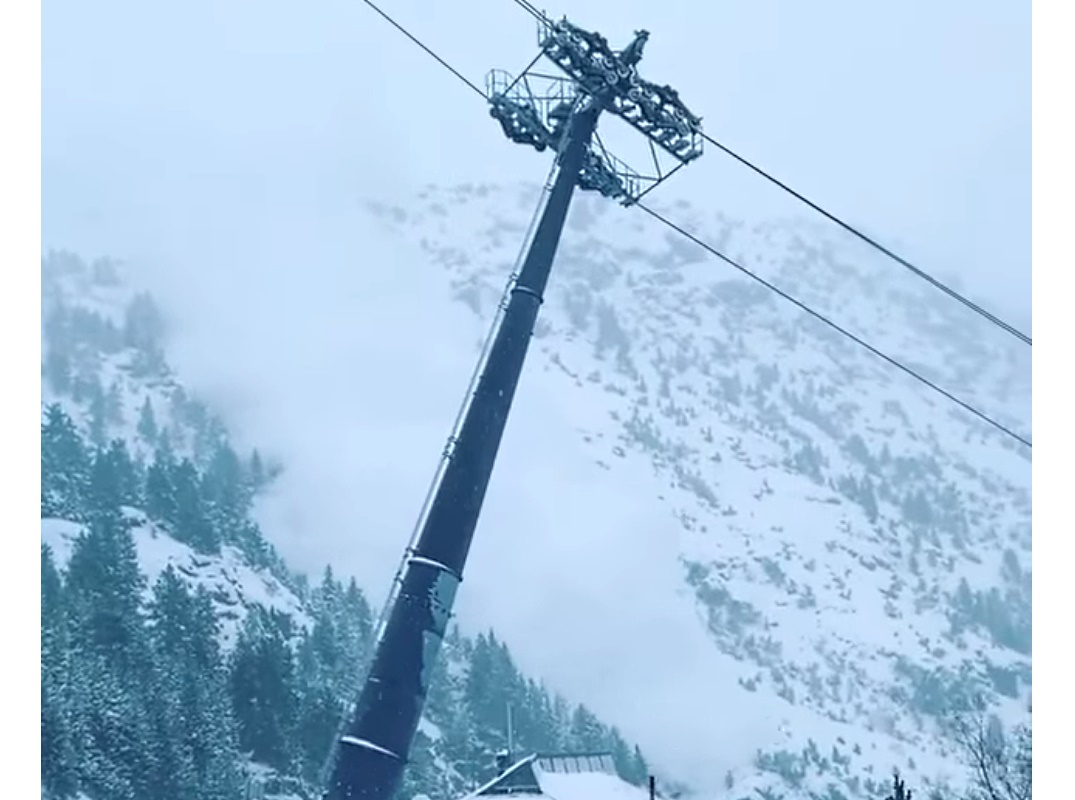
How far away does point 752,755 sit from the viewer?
390 ft

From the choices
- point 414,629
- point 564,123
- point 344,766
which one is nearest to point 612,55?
point 564,123

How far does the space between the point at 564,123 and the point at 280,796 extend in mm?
32632

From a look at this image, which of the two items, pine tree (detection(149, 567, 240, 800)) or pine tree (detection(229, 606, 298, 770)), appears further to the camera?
pine tree (detection(229, 606, 298, 770))

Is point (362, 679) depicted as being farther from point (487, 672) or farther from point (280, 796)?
point (487, 672)

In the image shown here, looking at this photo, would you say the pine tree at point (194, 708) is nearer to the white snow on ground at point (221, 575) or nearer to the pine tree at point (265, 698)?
the pine tree at point (265, 698)

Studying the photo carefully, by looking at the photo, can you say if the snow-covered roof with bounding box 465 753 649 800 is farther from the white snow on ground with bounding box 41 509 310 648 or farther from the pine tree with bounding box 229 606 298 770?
the white snow on ground with bounding box 41 509 310 648

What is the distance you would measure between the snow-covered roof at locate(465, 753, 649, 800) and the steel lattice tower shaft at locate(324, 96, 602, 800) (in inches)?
856

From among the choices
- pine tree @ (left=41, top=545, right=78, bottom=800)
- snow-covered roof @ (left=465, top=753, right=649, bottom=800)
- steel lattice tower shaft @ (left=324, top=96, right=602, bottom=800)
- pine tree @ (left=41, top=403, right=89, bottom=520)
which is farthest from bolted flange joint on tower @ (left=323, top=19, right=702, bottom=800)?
pine tree @ (left=41, top=403, right=89, bottom=520)

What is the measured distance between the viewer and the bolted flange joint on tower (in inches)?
298

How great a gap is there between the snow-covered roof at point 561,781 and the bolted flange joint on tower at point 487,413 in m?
21.3

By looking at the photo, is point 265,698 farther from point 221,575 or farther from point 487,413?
point 487,413

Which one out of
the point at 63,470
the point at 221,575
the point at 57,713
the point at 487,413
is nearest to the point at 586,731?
the point at 221,575

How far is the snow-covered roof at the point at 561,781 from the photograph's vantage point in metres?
29.6

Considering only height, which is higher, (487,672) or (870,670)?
(870,670)
